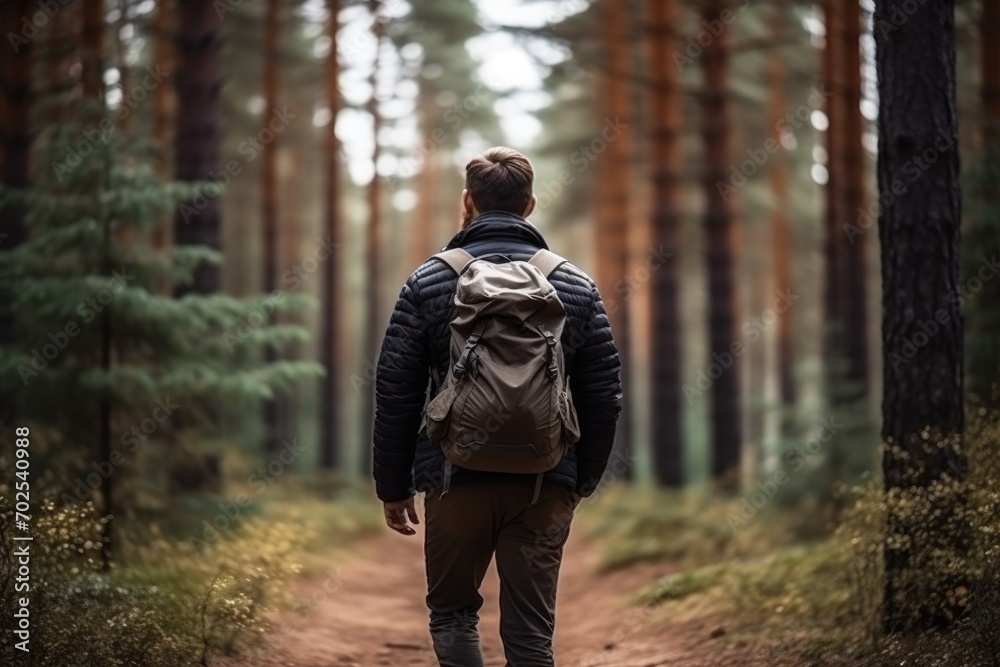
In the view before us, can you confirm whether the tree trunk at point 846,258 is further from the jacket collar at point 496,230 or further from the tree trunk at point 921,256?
the jacket collar at point 496,230

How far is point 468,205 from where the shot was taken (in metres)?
4.46

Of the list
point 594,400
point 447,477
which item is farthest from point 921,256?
point 447,477

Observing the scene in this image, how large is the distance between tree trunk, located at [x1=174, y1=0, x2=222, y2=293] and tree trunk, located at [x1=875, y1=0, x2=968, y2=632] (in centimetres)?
757

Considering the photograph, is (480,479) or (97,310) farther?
(97,310)

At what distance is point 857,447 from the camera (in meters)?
10.7

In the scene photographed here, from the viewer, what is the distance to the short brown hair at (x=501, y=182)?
432 cm

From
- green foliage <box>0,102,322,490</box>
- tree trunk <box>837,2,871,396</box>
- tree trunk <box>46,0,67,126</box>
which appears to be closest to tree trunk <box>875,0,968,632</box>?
green foliage <box>0,102,322,490</box>

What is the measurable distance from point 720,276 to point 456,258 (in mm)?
10292

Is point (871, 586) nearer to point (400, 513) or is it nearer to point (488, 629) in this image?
point (400, 513)

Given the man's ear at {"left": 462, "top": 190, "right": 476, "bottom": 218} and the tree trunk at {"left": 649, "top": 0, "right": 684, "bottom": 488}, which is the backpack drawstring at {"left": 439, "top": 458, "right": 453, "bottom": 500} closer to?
the man's ear at {"left": 462, "top": 190, "right": 476, "bottom": 218}

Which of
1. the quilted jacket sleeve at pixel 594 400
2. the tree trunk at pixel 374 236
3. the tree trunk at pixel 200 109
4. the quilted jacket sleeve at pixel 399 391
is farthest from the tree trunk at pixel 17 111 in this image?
the tree trunk at pixel 374 236

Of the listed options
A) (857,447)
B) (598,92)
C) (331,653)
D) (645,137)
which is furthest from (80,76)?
(598,92)

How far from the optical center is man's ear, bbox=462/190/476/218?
4.44 meters

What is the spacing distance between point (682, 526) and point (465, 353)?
27.2 ft
